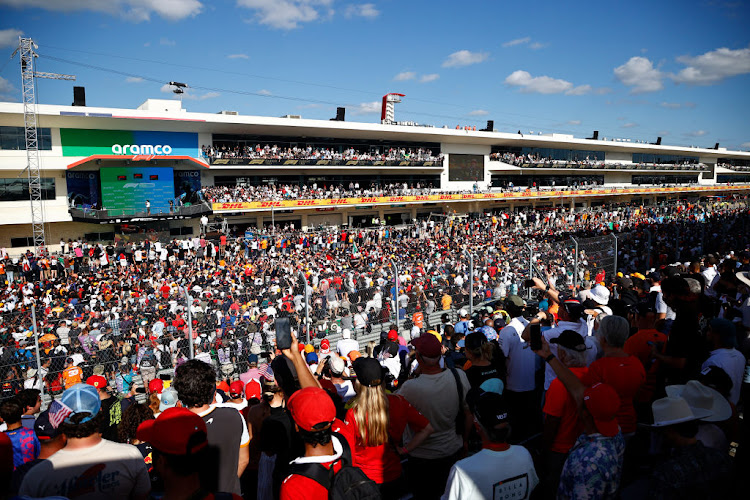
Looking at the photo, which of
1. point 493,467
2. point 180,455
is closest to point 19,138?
point 180,455

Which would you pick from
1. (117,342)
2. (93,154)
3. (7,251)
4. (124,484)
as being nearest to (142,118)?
(93,154)

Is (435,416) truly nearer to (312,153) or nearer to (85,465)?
(85,465)

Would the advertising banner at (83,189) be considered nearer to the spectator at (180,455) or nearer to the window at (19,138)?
the window at (19,138)

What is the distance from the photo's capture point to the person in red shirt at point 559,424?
3.37 m

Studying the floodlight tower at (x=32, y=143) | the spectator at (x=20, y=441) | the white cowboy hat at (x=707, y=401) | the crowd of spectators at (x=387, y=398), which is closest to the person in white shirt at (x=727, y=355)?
the crowd of spectators at (x=387, y=398)

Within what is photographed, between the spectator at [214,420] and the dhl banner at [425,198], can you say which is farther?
the dhl banner at [425,198]

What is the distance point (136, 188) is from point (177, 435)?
89.9 ft

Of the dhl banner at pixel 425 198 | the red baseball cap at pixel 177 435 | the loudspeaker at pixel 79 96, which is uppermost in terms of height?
the loudspeaker at pixel 79 96

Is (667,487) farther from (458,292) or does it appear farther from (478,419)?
(458,292)

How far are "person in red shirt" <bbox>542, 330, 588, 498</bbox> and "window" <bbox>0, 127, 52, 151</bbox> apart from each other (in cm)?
2822

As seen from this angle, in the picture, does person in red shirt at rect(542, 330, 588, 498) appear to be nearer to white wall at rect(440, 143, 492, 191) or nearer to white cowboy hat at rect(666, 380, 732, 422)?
white cowboy hat at rect(666, 380, 732, 422)

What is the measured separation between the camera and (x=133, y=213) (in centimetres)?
2578

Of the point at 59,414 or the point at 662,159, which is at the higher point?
the point at 662,159

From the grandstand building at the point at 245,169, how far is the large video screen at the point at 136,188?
2.2 inches
